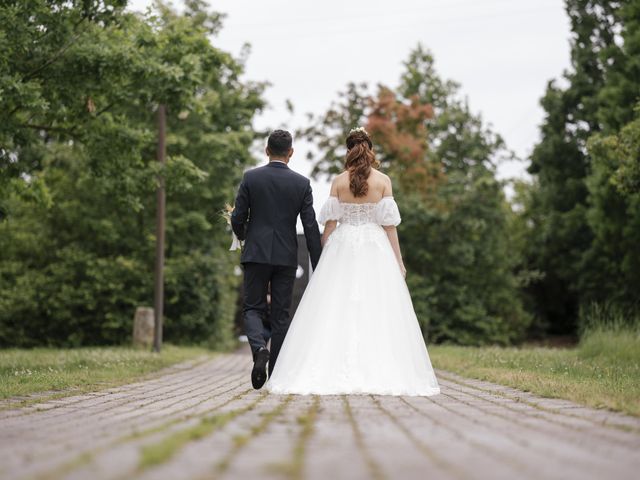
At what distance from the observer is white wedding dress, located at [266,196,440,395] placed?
7672mm

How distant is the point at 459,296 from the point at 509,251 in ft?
12.3

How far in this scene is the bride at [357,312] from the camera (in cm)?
770

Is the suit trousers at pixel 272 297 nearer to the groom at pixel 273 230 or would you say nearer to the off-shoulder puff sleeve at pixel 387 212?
the groom at pixel 273 230

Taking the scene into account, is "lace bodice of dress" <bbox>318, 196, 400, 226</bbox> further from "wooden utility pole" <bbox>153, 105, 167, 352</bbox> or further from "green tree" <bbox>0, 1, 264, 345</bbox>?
"green tree" <bbox>0, 1, 264, 345</bbox>

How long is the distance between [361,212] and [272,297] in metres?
1.20

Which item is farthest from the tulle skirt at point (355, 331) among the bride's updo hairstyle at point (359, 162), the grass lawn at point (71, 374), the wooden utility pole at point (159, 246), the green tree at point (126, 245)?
the green tree at point (126, 245)

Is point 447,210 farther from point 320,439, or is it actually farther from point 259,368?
point 320,439

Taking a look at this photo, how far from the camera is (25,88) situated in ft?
37.0

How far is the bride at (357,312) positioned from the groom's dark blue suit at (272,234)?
0.25 meters

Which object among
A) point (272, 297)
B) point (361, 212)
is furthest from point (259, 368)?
point (361, 212)

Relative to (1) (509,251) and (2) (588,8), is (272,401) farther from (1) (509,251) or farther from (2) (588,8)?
(2) (588,8)

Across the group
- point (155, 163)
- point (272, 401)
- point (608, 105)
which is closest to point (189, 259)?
point (155, 163)

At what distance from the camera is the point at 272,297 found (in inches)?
335

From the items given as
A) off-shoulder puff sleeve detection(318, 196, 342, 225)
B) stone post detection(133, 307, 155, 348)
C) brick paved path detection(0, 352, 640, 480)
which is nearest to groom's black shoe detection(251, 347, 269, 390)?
brick paved path detection(0, 352, 640, 480)
